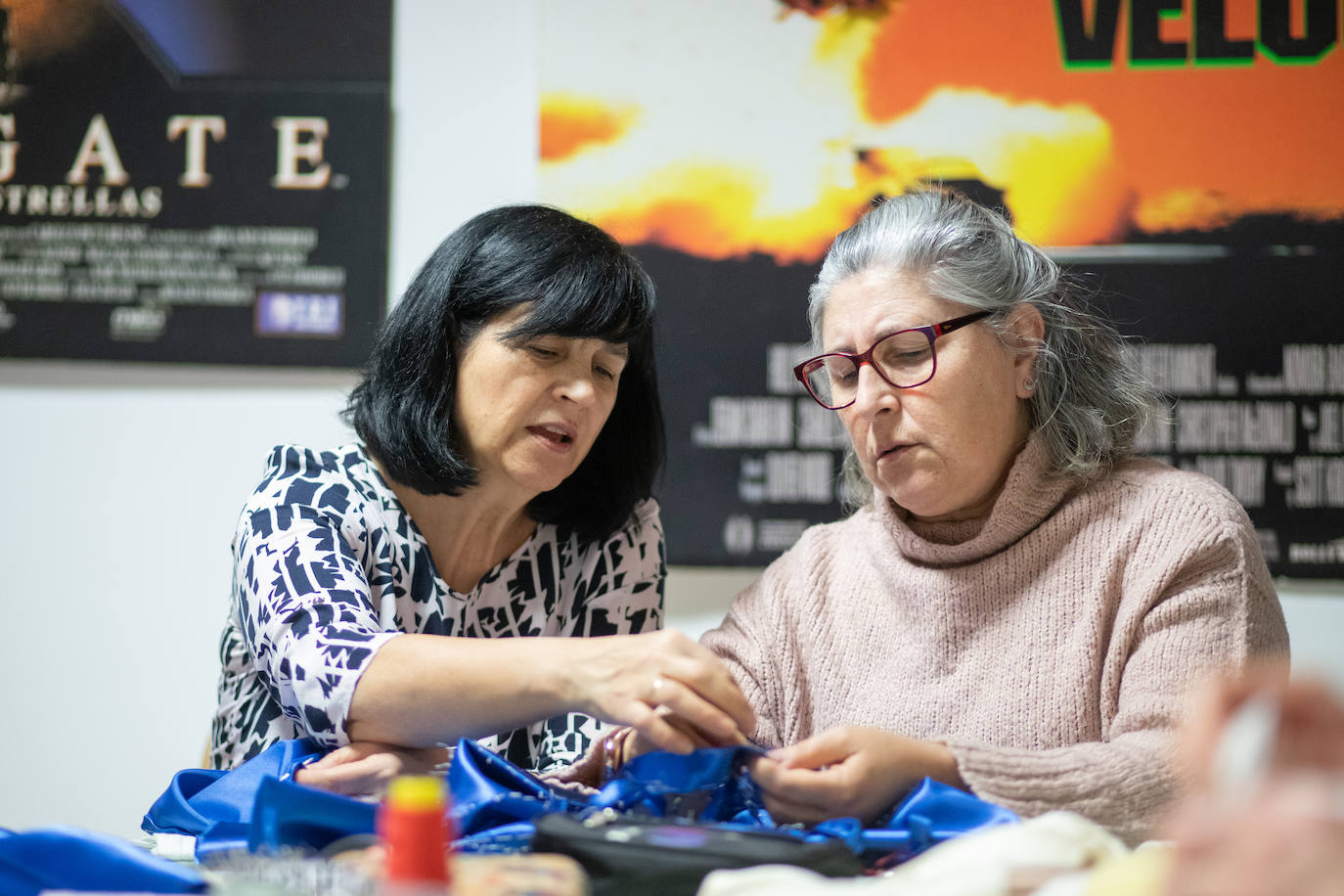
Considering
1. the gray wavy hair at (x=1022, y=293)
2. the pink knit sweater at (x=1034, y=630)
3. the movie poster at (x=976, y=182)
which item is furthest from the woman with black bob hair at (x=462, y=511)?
the movie poster at (x=976, y=182)

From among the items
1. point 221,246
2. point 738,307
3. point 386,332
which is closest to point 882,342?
point 386,332

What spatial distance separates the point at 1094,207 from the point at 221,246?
6.10 ft

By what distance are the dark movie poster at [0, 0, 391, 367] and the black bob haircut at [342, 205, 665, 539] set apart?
2.78 ft

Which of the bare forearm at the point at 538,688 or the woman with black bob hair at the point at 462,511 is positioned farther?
the woman with black bob hair at the point at 462,511

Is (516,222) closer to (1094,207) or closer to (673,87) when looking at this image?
(673,87)

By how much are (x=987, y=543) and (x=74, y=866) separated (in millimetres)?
1138

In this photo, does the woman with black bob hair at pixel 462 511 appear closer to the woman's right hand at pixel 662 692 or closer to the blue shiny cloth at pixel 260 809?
the blue shiny cloth at pixel 260 809

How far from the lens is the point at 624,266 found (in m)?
1.67

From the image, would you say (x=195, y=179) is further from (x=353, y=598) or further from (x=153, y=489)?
A: (x=353, y=598)

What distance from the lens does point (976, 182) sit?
234cm

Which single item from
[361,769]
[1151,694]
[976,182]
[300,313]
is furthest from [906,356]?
[300,313]

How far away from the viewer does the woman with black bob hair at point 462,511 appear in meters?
1.29

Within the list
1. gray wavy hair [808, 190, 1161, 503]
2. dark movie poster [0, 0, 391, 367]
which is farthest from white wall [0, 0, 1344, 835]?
Result: gray wavy hair [808, 190, 1161, 503]

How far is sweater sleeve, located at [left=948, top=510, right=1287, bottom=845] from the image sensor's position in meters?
1.13
